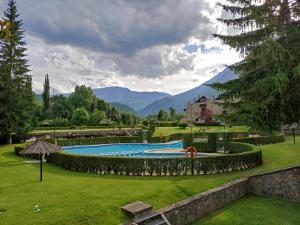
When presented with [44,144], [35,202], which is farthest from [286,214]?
[44,144]

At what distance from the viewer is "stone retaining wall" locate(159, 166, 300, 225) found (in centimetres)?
1011

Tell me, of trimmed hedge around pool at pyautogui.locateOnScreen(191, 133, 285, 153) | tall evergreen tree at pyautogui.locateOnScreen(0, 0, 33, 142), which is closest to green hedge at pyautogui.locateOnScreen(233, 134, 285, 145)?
trimmed hedge around pool at pyautogui.locateOnScreen(191, 133, 285, 153)

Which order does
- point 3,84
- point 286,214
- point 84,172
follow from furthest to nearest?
point 3,84 → point 84,172 → point 286,214

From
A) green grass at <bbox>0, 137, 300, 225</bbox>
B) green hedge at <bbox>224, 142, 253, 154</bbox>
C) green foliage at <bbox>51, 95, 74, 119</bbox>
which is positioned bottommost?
green grass at <bbox>0, 137, 300, 225</bbox>

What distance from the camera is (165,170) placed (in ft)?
47.3

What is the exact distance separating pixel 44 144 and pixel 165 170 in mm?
5981

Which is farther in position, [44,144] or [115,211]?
[44,144]

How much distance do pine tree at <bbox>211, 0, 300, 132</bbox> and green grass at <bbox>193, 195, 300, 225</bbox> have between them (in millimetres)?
3206

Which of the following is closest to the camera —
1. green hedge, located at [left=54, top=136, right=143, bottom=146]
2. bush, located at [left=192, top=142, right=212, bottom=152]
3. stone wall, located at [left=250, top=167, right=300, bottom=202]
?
stone wall, located at [left=250, top=167, right=300, bottom=202]

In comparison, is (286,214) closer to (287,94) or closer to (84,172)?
Answer: (287,94)

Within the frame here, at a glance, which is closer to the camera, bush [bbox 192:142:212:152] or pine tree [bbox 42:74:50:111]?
bush [bbox 192:142:212:152]

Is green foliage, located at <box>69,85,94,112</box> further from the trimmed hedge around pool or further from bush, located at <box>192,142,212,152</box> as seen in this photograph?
the trimmed hedge around pool

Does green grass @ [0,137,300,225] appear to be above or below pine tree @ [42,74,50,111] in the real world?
below

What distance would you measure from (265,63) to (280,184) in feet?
18.3
